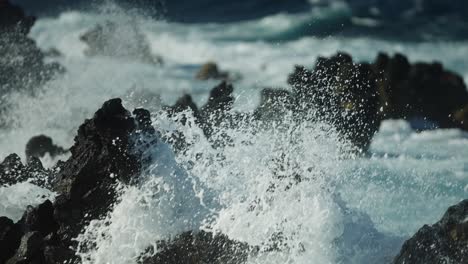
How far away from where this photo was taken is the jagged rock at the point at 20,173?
38.6ft

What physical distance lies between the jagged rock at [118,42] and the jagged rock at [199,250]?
2372cm

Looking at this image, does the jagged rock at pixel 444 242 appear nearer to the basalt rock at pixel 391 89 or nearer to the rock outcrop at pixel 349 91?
the rock outcrop at pixel 349 91

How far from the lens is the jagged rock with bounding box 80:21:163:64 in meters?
32.8

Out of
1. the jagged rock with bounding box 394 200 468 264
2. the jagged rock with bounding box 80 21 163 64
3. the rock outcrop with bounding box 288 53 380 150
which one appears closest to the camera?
the jagged rock with bounding box 394 200 468 264

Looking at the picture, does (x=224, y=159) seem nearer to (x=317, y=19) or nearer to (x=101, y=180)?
(x=101, y=180)

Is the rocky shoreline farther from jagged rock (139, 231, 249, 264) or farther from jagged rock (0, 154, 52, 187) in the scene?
jagged rock (0, 154, 52, 187)

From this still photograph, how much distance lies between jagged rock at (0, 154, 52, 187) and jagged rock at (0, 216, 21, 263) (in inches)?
88.4

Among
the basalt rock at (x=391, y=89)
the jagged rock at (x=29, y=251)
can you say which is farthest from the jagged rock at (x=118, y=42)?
the jagged rock at (x=29, y=251)

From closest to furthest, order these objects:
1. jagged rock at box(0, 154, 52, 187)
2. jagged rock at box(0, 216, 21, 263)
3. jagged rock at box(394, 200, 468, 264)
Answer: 1. jagged rock at box(394, 200, 468, 264)
2. jagged rock at box(0, 216, 21, 263)
3. jagged rock at box(0, 154, 52, 187)

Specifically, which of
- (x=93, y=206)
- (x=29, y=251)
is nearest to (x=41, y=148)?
(x=93, y=206)

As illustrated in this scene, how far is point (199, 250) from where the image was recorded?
9039 mm

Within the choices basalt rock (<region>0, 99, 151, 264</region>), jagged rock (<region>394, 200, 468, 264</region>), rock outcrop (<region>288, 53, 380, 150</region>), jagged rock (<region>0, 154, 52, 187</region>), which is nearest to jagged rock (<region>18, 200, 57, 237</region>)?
basalt rock (<region>0, 99, 151, 264</region>)

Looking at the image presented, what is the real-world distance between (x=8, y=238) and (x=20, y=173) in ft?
Result: 10.1

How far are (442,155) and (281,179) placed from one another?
12.8 metres
